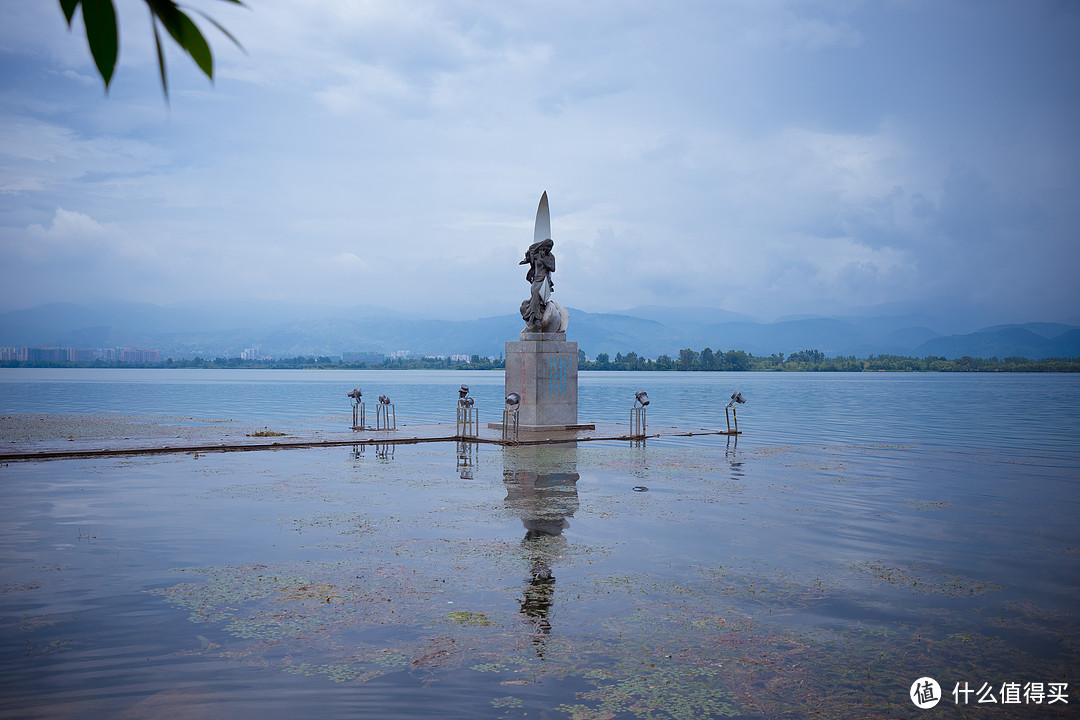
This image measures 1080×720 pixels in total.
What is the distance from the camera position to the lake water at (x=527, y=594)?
6.22 meters

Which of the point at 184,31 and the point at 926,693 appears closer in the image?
the point at 184,31

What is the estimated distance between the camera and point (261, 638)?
7.32m

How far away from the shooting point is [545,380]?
2675 cm

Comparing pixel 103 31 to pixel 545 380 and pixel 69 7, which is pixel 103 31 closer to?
pixel 69 7

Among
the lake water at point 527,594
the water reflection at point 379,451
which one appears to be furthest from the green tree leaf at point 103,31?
the water reflection at point 379,451

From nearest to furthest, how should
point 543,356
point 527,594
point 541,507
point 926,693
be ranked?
point 926,693 → point 527,594 → point 541,507 → point 543,356

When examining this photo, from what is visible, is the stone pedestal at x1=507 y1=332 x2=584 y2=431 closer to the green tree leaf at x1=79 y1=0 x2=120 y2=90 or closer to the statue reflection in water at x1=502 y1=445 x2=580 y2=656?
the statue reflection in water at x1=502 y1=445 x2=580 y2=656

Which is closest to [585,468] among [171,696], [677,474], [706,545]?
[677,474]

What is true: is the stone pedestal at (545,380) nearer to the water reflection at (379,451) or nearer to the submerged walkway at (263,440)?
the submerged walkway at (263,440)

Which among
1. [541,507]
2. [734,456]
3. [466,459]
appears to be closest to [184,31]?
[541,507]

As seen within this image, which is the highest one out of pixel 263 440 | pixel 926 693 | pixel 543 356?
pixel 543 356

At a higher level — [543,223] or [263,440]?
[543,223]

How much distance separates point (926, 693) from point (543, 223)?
22.6 metres

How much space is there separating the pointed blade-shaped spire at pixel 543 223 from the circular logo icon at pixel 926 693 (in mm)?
22303
